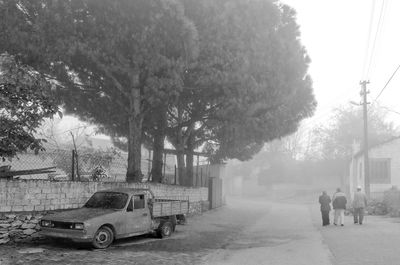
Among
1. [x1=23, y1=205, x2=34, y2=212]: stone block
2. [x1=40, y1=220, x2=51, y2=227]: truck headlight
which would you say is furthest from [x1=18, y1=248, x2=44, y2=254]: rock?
[x1=23, y1=205, x2=34, y2=212]: stone block

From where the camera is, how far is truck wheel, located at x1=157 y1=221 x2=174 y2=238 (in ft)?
45.7

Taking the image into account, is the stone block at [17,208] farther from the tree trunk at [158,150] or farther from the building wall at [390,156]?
the building wall at [390,156]

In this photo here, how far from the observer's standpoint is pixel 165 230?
14.2 m

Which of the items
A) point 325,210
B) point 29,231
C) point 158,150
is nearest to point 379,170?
point 325,210

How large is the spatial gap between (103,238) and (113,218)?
0.59 metres

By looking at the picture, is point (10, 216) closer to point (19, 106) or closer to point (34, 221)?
point (34, 221)

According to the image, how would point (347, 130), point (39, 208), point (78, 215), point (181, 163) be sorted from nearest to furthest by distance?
point (78, 215), point (39, 208), point (181, 163), point (347, 130)

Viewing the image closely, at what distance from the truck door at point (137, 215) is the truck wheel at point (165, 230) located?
0.76m

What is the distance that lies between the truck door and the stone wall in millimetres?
1943

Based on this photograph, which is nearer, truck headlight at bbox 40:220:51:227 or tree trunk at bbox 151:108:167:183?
truck headlight at bbox 40:220:51:227

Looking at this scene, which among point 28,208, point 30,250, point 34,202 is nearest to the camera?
point 30,250

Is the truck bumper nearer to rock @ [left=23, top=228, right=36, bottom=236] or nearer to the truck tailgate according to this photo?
rock @ [left=23, top=228, right=36, bottom=236]

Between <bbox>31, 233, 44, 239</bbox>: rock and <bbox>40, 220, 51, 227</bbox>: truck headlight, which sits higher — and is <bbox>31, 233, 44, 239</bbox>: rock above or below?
below

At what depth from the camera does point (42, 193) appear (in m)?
12.4
